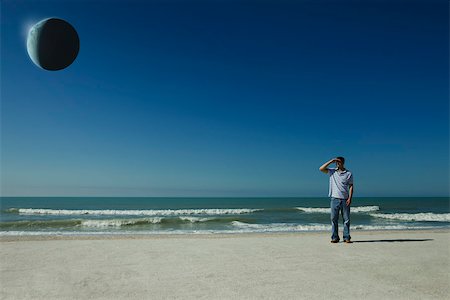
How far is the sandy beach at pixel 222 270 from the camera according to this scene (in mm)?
3633

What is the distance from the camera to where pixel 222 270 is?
454 cm

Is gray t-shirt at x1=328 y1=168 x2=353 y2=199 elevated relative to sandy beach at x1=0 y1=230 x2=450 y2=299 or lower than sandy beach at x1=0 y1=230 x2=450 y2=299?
elevated

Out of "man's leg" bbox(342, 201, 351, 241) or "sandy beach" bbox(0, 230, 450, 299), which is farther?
"man's leg" bbox(342, 201, 351, 241)

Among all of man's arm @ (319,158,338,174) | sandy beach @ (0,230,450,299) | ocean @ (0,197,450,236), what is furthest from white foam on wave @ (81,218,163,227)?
man's arm @ (319,158,338,174)

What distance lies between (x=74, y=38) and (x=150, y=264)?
365cm

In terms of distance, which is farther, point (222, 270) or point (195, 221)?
point (195, 221)

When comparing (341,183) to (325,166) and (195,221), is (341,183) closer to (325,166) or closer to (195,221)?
(325,166)

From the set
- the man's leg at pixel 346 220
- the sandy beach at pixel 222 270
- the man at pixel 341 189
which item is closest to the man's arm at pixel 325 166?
the man at pixel 341 189

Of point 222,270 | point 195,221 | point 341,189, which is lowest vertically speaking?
point 195,221

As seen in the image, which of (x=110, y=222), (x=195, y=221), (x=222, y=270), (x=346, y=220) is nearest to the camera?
(x=222, y=270)

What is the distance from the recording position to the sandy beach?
3.63 meters

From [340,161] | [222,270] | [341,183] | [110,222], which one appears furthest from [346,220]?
[110,222]

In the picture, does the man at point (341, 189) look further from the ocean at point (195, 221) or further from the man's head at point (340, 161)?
the ocean at point (195, 221)

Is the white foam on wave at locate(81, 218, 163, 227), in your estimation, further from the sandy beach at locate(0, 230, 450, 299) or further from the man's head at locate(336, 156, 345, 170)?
the man's head at locate(336, 156, 345, 170)
